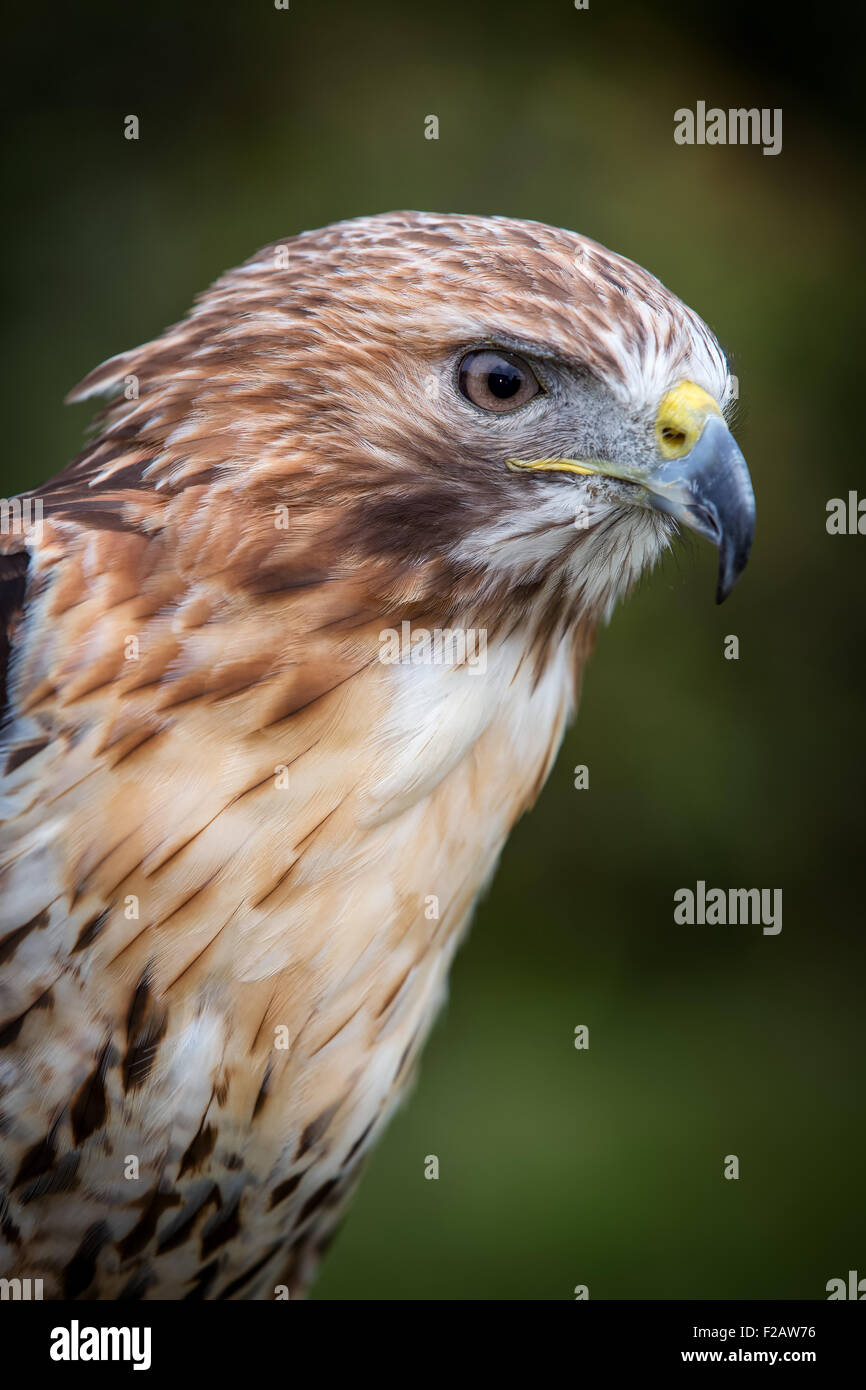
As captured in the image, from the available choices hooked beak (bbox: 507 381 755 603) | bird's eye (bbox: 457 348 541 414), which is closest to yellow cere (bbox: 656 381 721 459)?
hooked beak (bbox: 507 381 755 603)

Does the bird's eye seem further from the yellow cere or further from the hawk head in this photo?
the yellow cere

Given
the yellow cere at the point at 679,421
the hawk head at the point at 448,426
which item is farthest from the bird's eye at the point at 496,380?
the yellow cere at the point at 679,421

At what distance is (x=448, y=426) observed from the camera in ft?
4.28

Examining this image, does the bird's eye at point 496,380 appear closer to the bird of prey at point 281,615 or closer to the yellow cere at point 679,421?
the bird of prey at point 281,615

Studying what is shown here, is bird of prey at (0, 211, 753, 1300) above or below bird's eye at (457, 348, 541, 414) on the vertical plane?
below

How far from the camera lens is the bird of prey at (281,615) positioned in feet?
4.24

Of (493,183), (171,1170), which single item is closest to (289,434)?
(171,1170)

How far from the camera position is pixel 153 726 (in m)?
1.29

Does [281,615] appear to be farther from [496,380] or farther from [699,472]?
[699,472]

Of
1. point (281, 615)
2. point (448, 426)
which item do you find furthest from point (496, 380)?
point (281, 615)

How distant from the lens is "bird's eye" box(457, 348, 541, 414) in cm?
130

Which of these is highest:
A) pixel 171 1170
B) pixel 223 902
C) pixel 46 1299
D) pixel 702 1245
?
pixel 223 902

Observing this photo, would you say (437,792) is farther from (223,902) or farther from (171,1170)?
(171,1170)

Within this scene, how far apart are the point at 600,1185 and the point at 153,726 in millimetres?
2494
